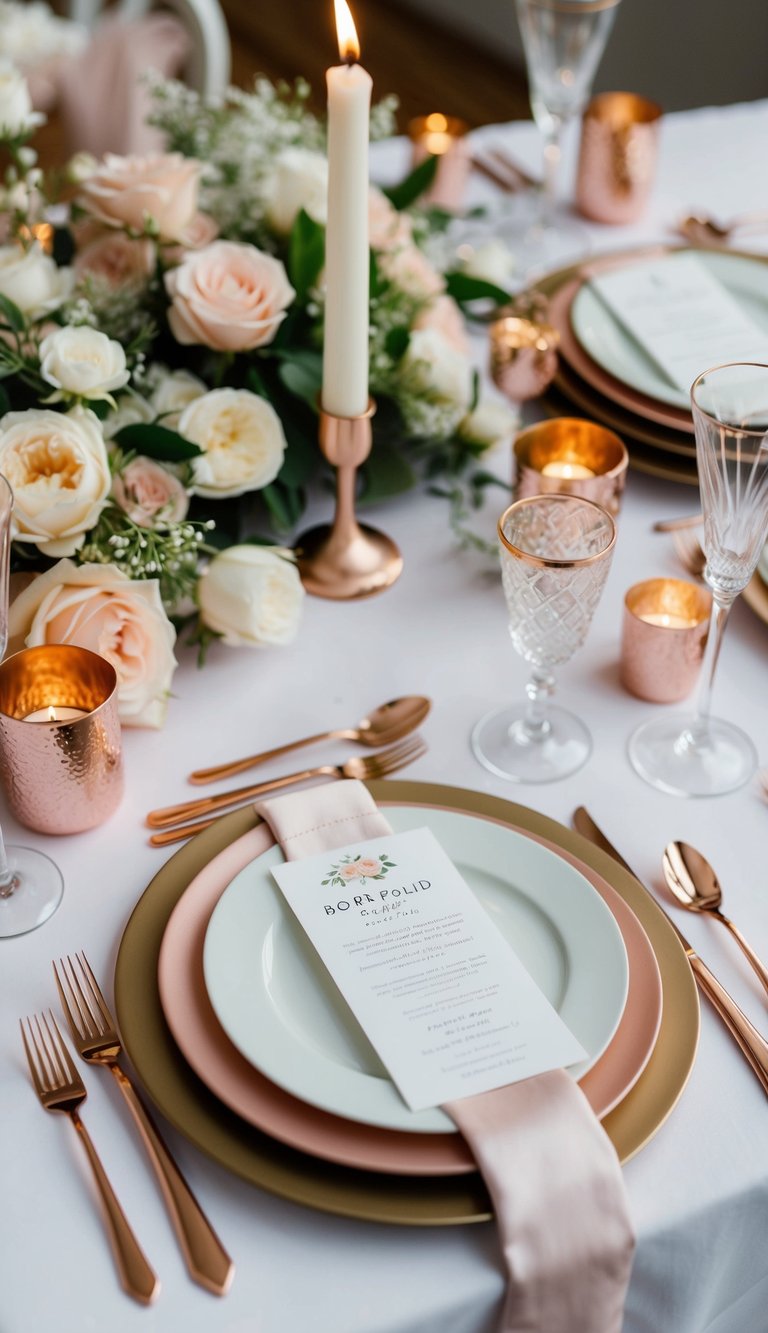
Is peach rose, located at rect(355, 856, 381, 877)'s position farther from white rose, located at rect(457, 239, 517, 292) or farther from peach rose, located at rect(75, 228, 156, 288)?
white rose, located at rect(457, 239, 517, 292)

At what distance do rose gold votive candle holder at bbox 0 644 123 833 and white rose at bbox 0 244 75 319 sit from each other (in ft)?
1.15

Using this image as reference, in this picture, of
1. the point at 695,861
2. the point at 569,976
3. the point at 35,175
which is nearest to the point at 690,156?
the point at 35,175

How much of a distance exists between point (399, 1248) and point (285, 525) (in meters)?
0.64

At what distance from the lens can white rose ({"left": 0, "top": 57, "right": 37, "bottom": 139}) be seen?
121 centimetres

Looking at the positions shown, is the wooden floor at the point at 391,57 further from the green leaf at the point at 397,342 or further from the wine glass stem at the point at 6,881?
the wine glass stem at the point at 6,881

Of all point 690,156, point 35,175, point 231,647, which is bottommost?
point 231,647

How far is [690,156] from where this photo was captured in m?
1.81

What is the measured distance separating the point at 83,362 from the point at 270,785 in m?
0.34

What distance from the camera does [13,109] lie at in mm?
1216

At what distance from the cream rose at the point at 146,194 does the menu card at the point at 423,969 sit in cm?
64

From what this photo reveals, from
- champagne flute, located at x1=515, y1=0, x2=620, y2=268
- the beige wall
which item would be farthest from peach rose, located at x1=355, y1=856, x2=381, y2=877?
A: the beige wall

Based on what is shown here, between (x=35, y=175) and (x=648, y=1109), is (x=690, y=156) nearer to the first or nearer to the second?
(x=35, y=175)

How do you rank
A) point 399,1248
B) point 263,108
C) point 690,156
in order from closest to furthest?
point 399,1248
point 263,108
point 690,156

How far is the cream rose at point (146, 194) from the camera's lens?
1156 millimetres
